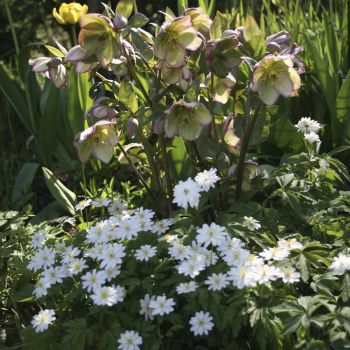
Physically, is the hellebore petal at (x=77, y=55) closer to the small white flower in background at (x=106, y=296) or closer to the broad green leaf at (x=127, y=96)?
the broad green leaf at (x=127, y=96)

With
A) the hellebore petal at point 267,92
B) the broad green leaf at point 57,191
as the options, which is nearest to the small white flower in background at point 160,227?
the hellebore petal at point 267,92

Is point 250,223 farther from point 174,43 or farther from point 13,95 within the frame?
point 13,95

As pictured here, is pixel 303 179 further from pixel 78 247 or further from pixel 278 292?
pixel 78 247

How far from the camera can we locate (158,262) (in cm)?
147

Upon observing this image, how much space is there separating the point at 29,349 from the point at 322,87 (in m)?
1.57

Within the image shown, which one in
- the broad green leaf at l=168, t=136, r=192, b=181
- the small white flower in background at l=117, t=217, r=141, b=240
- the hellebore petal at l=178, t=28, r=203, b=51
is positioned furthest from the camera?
the broad green leaf at l=168, t=136, r=192, b=181

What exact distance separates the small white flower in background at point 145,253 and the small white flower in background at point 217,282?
167mm

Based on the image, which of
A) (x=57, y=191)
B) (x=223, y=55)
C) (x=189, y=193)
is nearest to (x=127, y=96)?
(x=223, y=55)

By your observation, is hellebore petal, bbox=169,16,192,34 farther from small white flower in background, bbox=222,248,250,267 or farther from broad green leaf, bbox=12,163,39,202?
broad green leaf, bbox=12,163,39,202

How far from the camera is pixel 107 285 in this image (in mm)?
1525

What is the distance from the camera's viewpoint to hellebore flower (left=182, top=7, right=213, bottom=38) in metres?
1.75

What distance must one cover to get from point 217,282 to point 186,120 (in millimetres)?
503

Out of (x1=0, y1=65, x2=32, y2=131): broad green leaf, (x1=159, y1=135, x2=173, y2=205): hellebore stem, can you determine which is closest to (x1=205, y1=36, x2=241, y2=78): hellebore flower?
(x1=159, y1=135, x2=173, y2=205): hellebore stem

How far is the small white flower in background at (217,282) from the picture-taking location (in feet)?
4.44
